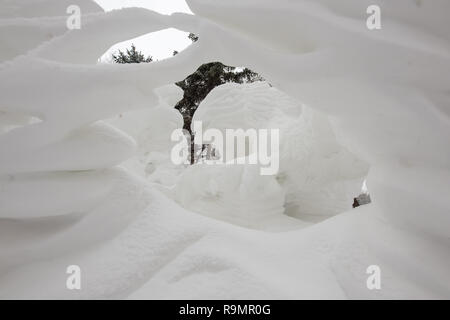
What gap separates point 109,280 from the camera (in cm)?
71

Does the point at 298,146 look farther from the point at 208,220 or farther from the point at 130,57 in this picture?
the point at 130,57

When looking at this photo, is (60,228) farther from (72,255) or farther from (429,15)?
(429,15)

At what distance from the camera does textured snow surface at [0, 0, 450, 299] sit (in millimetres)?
707

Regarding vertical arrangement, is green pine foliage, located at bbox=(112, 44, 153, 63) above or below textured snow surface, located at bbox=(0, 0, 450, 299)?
above

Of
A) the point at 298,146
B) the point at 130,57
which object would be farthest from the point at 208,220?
the point at 130,57

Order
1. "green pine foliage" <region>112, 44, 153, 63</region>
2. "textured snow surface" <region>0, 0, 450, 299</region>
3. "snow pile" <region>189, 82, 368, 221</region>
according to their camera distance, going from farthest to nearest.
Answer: "green pine foliage" <region>112, 44, 153, 63</region>
"snow pile" <region>189, 82, 368, 221</region>
"textured snow surface" <region>0, 0, 450, 299</region>

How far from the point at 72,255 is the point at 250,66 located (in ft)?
2.25

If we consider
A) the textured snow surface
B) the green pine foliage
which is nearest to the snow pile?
the textured snow surface

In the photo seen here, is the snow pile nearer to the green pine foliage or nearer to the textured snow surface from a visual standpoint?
the textured snow surface

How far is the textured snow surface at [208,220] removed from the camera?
71 cm

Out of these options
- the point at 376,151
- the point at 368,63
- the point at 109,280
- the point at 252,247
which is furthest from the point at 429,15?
the point at 109,280

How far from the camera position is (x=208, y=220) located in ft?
2.95
